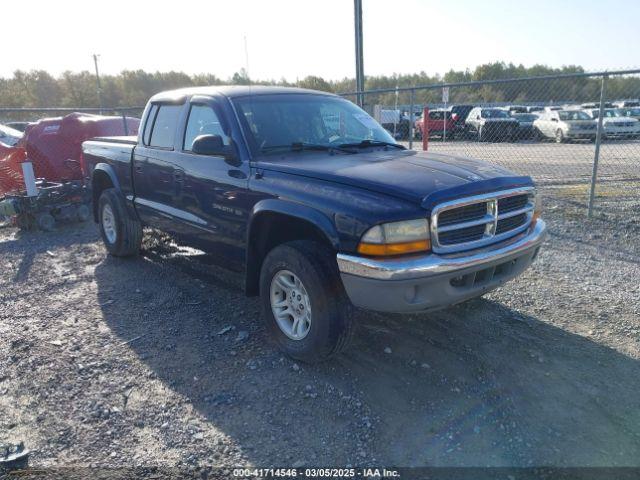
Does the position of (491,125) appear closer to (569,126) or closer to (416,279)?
(569,126)

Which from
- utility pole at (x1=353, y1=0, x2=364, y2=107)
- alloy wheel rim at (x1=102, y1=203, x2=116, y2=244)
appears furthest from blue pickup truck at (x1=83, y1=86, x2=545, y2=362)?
utility pole at (x1=353, y1=0, x2=364, y2=107)

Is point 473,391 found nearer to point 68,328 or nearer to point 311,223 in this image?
point 311,223

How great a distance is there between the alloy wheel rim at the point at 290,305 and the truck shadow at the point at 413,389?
27cm

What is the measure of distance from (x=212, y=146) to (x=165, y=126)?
4.84 feet

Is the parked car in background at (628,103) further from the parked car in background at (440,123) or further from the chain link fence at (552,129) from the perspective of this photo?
the parked car in background at (440,123)

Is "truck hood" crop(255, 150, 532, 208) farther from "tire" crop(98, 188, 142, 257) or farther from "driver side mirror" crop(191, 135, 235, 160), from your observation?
"tire" crop(98, 188, 142, 257)

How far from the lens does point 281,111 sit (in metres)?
4.48

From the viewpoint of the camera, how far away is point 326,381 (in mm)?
3580

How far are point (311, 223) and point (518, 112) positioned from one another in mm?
25841

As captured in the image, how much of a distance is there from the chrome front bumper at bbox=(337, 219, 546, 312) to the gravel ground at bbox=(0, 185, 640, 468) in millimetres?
648

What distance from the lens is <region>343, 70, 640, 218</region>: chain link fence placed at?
8859 mm

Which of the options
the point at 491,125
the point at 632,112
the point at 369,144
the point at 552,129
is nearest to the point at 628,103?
the point at 632,112

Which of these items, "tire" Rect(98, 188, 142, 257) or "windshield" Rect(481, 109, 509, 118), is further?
"windshield" Rect(481, 109, 509, 118)

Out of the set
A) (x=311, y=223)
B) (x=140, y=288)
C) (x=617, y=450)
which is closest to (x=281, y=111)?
(x=311, y=223)
